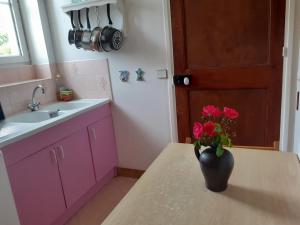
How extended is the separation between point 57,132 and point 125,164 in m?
0.98

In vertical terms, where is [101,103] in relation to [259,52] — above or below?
below

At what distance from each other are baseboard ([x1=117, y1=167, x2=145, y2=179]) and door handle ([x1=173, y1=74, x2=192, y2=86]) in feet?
3.37

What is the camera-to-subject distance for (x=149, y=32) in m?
2.24

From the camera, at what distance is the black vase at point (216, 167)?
97 centimetres

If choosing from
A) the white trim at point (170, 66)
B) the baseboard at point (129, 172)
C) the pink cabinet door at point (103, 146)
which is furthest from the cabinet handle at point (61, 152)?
the white trim at point (170, 66)

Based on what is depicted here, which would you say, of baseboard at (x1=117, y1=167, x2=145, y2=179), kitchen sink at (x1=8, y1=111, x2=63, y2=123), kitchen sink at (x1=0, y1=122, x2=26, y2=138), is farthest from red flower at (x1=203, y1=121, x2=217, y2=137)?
baseboard at (x1=117, y1=167, x2=145, y2=179)

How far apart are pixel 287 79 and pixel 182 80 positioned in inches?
32.4

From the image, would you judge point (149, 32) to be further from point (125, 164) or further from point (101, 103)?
point (125, 164)

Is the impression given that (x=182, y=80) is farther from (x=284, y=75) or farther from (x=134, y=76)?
(x=284, y=75)

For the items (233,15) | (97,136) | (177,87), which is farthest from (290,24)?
(97,136)

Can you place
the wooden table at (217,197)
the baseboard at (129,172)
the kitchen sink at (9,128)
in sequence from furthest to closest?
the baseboard at (129,172)
the kitchen sink at (9,128)
the wooden table at (217,197)

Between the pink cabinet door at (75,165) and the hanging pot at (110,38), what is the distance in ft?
2.53

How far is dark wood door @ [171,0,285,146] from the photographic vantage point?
194 cm

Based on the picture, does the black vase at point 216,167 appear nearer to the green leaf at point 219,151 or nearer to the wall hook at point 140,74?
the green leaf at point 219,151
